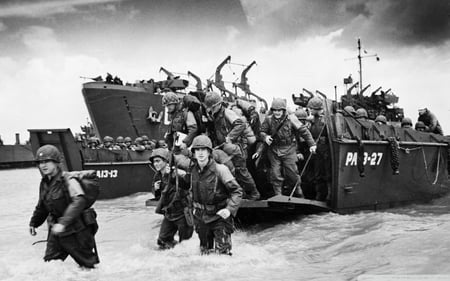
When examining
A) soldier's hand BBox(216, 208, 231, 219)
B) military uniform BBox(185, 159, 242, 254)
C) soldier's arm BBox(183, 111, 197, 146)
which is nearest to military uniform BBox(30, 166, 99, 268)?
military uniform BBox(185, 159, 242, 254)

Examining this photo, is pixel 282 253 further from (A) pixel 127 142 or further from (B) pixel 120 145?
(A) pixel 127 142

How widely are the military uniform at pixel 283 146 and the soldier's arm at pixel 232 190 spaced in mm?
2685

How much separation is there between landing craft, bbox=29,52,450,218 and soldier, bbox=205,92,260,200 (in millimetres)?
358

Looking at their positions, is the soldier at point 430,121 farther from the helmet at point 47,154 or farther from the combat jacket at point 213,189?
the helmet at point 47,154

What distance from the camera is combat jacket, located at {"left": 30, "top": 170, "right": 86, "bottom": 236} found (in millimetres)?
4785

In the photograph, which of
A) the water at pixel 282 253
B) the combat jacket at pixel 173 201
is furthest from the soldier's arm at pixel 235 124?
the water at pixel 282 253

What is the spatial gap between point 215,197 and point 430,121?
953 cm

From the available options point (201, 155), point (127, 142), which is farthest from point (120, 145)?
point (201, 155)

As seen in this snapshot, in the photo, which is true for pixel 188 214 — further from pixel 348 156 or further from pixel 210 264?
pixel 348 156

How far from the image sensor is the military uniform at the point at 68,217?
Result: 4820mm

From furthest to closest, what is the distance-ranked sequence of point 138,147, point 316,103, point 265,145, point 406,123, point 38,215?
1. point 138,147
2. point 406,123
3. point 316,103
4. point 265,145
5. point 38,215

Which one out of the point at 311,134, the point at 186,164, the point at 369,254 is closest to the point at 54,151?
the point at 186,164

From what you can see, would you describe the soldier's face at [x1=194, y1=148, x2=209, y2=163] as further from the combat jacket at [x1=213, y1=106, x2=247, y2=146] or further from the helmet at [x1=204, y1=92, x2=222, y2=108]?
the helmet at [x1=204, y1=92, x2=222, y2=108]

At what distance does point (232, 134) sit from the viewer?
744 centimetres
